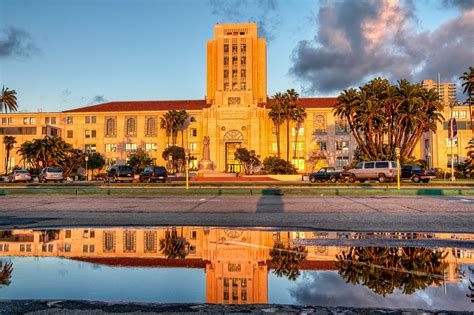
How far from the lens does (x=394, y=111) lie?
6419 centimetres

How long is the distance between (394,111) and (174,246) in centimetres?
6152

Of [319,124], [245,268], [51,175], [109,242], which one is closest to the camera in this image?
[245,268]

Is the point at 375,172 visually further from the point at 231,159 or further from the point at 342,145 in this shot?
the point at 231,159

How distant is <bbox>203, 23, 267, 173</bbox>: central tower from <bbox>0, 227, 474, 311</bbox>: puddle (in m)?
102

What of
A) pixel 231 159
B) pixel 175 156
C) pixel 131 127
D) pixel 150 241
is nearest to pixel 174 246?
pixel 150 241

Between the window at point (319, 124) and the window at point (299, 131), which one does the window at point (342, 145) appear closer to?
the window at point (319, 124)

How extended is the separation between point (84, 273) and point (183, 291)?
64.8 inches

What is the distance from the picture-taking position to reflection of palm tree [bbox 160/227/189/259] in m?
6.97

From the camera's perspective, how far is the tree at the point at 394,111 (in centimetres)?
6241

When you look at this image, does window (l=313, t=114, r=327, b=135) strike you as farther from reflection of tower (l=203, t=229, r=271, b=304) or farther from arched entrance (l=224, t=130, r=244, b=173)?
reflection of tower (l=203, t=229, r=271, b=304)

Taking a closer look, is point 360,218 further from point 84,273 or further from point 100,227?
point 84,273

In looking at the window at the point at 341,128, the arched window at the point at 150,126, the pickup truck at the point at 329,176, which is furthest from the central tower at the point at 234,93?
the pickup truck at the point at 329,176

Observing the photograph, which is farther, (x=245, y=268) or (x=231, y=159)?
(x=231, y=159)

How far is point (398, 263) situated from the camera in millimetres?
6211
